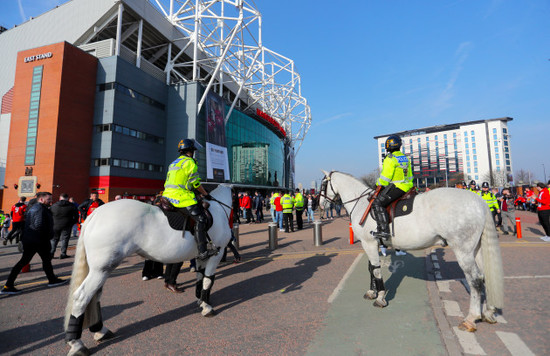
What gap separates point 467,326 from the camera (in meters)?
3.51

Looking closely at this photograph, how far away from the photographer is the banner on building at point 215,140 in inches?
1224

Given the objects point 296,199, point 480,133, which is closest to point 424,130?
point 480,133

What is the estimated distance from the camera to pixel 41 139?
22.5 m

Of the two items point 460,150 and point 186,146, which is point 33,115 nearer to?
point 186,146

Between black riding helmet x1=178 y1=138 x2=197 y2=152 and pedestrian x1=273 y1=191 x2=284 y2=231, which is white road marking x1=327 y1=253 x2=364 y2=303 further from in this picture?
pedestrian x1=273 y1=191 x2=284 y2=231

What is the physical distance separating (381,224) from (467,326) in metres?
1.71

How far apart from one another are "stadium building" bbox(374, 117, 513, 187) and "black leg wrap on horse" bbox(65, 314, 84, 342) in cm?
9602

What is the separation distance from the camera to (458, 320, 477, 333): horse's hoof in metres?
3.48

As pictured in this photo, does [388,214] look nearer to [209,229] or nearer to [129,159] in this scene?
[209,229]

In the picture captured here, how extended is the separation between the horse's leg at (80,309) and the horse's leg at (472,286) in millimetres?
4846

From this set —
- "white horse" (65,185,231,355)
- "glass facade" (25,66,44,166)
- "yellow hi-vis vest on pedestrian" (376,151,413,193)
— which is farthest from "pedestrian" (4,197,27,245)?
"glass facade" (25,66,44,166)

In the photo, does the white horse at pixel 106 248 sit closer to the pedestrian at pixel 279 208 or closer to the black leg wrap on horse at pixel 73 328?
the black leg wrap on horse at pixel 73 328

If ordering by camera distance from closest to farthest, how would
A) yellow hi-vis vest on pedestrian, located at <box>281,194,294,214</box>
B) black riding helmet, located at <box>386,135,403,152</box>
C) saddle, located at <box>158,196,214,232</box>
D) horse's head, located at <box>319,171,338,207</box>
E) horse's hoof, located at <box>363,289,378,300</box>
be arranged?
saddle, located at <box>158,196,214,232</box>, horse's hoof, located at <box>363,289,378,300</box>, black riding helmet, located at <box>386,135,403,152</box>, horse's head, located at <box>319,171,338,207</box>, yellow hi-vis vest on pedestrian, located at <box>281,194,294,214</box>

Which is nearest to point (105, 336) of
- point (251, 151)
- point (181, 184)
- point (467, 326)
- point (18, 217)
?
point (181, 184)
